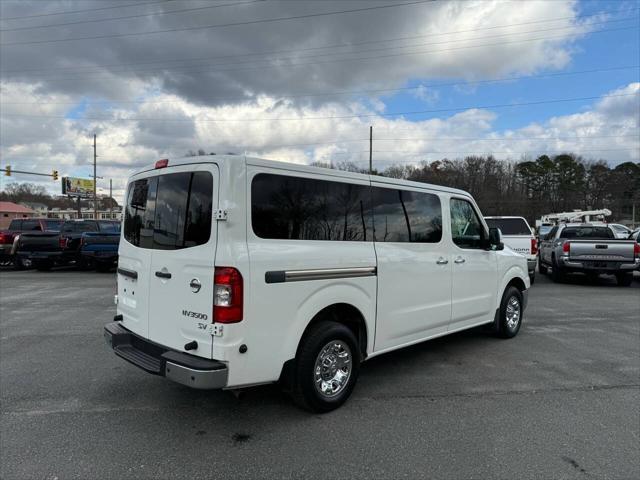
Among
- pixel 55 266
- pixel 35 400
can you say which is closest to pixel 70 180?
pixel 55 266

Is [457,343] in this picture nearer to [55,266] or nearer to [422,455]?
[422,455]

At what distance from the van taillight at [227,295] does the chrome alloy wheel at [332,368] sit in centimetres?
94

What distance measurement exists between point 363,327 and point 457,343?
2630 millimetres

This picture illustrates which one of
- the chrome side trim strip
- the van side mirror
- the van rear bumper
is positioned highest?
the van side mirror

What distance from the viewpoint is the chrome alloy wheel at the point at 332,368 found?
3729mm

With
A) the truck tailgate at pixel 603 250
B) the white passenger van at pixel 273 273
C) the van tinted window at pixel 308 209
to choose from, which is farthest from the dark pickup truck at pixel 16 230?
the truck tailgate at pixel 603 250

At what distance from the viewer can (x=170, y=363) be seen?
3.26 meters

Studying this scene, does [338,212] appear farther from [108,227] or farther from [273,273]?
[108,227]

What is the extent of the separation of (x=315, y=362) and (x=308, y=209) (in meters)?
1.29

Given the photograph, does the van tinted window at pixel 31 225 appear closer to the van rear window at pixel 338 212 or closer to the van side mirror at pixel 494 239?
the van rear window at pixel 338 212

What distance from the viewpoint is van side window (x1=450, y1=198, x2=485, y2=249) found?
5229 mm

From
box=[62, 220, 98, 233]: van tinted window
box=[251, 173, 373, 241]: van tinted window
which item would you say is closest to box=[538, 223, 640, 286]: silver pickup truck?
box=[251, 173, 373, 241]: van tinted window

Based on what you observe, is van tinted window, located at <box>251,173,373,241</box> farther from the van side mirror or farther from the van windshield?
the van windshield

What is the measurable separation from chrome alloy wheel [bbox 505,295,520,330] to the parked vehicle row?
1259 cm
